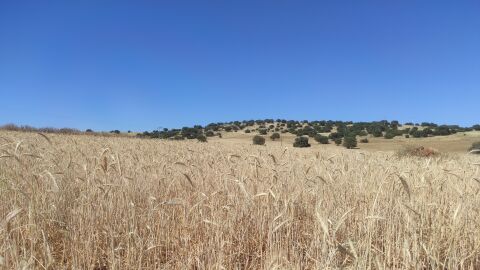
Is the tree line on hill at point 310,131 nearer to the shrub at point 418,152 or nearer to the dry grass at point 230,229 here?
the shrub at point 418,152

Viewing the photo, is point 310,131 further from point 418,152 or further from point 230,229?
point 230,229

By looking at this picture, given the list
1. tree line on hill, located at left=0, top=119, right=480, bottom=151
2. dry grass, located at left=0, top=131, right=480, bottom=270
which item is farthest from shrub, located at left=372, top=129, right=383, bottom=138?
dry grass, located at left=0, top=131, right=480, bottom=270

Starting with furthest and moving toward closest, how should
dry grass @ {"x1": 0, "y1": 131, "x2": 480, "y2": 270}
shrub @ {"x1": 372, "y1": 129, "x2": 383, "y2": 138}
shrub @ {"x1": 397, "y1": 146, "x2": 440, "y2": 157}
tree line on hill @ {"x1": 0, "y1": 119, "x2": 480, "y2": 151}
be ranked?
1. shrub @ {"x1": 372, "y1": 129, "x2": 383, "y2": 138}
2. tree line on hill @ {"x1": 0, "y1": 119, "x2": 480, "y2": 151}
3. shrub @ {"x1": 397, "y1": 146, "x2": 440, "y2": 157}
4. dry grass @ {"x1": 0, "y1": 131, "x2": 480, "y2": 270}

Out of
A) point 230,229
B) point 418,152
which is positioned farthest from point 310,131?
point 230,229

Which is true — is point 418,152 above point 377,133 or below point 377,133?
below

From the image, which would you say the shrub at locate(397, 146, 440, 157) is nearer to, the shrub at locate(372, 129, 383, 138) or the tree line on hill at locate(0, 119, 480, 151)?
the tree line on hill at locate(0, 119, 480, 151)

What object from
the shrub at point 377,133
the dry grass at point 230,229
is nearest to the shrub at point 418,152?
the dry grass at point 230,229

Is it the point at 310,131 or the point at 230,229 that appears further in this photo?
the point at 310,131

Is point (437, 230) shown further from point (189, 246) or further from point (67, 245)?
point (67, 245)

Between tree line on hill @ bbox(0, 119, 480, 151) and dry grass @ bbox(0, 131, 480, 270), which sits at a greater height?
tree line on hill @ bbox(0, 119, 480, 151)

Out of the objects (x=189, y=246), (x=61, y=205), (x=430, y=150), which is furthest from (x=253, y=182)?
(x=430, y=150)

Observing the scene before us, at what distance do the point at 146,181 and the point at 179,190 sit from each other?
1.43 feet

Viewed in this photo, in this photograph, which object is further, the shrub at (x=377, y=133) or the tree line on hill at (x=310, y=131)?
the shrub at (x=377, y=133)

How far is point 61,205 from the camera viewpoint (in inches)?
166
